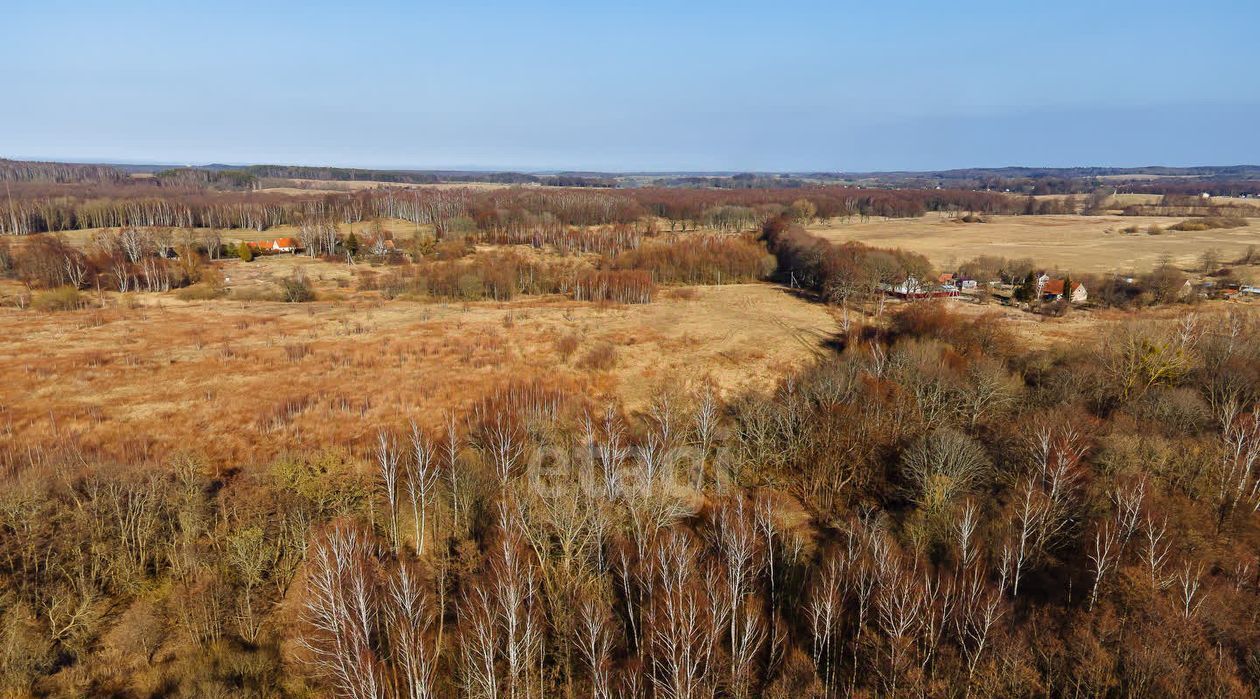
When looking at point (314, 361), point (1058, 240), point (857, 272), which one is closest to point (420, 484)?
point (314, 361)

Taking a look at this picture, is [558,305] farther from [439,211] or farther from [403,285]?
[439,211]

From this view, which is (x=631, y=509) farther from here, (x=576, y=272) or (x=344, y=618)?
(x=576, y=272)

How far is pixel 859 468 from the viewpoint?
3031 centimetres

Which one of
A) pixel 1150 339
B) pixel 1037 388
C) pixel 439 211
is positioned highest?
pixel 439 211

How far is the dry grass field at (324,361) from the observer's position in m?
34.7

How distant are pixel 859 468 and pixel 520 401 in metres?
20.0

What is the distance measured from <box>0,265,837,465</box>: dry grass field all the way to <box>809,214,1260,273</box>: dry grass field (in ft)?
137

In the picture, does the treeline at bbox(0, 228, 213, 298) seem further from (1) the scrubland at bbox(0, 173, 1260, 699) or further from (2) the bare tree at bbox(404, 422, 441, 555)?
(2) the bare tree at bbox(404, 422, 441, 555)

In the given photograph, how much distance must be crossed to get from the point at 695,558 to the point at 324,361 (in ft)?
116

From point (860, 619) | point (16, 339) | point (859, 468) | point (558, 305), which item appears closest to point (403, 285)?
point (558, 305)

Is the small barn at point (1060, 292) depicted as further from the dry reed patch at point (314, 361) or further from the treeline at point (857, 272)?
the dry reed patch at point (314, 361)

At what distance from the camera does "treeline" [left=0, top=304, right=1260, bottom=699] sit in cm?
1686

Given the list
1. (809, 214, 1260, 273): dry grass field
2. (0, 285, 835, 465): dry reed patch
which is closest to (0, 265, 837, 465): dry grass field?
(0, 285, 835, 465): dry reed patch

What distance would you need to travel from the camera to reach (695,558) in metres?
23.1
